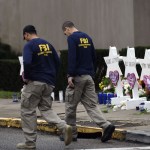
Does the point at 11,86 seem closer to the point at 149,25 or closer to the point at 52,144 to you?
the point at 149,25

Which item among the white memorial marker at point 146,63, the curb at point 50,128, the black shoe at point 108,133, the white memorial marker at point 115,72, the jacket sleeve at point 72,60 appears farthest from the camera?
the white memorial marker at point 115,72

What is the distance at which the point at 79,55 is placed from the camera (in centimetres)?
1040

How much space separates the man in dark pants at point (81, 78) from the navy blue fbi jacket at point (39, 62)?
442 millimetres

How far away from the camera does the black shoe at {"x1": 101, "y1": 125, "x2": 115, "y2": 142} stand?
10367 millimetres

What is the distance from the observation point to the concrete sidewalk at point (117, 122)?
10891 millimetres

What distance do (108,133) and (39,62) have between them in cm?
164

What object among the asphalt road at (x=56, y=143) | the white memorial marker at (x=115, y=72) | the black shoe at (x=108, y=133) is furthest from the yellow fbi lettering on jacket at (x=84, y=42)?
the white memorial marker at (x=115, y=72)

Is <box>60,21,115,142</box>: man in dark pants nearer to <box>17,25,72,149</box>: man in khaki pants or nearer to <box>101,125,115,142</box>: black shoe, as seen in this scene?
<box>101,125,115,142</box>: black shoe

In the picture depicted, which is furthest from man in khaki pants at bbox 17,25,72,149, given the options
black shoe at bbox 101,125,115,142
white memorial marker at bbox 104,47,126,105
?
white memorial marker at bbox 104,47,126,105

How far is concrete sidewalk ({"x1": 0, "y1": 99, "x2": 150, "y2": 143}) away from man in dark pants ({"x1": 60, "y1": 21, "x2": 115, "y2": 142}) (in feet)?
1.84

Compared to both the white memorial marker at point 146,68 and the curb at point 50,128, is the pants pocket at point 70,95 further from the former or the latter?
the white memorial marker at point 146,68

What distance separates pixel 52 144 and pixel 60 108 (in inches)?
189

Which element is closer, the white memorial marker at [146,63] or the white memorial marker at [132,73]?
the white memorial marker at [146,63]

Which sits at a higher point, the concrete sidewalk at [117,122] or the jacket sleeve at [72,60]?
the jacket sleeve at [72,60]
